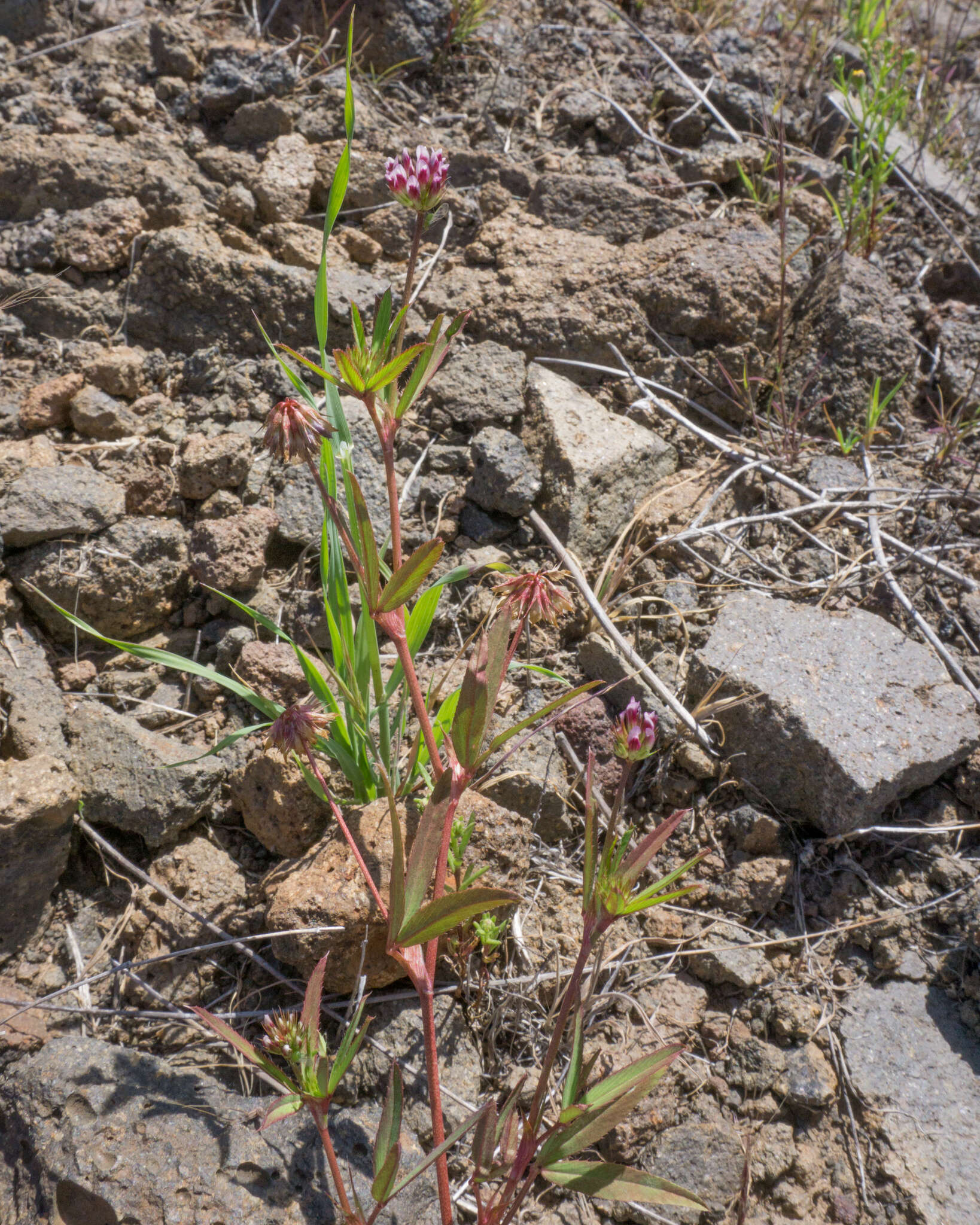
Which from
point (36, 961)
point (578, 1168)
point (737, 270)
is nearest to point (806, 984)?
point (578, 1168)

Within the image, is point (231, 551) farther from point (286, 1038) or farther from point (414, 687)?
point (286, 1038)

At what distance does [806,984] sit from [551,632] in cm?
116

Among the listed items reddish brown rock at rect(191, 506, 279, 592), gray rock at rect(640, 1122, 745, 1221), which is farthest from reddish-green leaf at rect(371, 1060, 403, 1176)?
reddish brown rock at rect(191, 506, 279, 592)

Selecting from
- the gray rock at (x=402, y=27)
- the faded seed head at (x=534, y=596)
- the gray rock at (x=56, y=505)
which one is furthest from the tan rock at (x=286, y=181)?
the faded seed head at (x=534, y=596)

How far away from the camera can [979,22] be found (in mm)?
4688

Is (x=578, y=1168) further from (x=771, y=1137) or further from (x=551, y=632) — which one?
(x=551, y=632)

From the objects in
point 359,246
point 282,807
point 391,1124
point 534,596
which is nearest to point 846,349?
point 359,246

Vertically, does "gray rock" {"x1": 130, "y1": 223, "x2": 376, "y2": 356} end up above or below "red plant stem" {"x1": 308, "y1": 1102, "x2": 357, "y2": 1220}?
above

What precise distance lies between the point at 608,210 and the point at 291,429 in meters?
2.20

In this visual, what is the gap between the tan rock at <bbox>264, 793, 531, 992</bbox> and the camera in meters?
1.88

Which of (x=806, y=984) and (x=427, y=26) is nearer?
(x=806, y=984)

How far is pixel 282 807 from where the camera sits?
7.01 feet

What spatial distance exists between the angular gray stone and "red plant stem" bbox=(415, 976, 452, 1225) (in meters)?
1.12

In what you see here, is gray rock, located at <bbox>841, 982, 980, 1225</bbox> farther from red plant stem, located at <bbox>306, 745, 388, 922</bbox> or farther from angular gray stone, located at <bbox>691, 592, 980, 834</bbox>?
red plant stem, located at <bbox>306, 745, 388, 922</bbox>
